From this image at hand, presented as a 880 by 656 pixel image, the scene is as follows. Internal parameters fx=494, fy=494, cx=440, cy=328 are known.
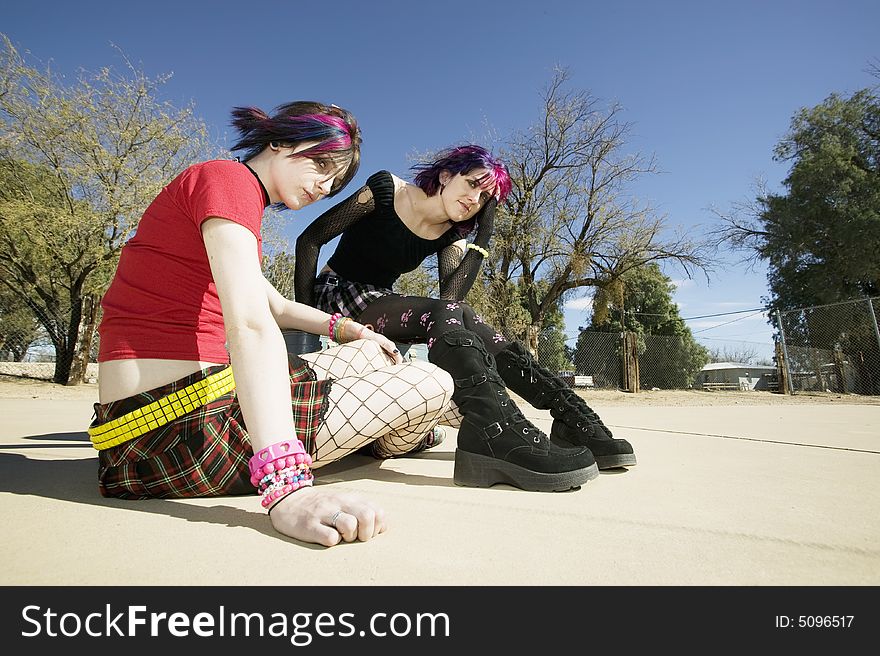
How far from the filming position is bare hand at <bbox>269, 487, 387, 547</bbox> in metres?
0.86

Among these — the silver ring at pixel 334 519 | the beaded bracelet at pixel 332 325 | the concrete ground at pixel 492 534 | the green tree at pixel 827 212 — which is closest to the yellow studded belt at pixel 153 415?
the concrete ground at pixel 492 534

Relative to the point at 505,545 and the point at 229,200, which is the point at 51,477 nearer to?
the point at 229,200

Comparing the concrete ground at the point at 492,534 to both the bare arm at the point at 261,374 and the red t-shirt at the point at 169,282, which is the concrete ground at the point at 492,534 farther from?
the red t-shirt at the point at 169,282

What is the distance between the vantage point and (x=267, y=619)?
61cm

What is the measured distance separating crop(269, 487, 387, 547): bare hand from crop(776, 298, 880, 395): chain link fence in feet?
43.9

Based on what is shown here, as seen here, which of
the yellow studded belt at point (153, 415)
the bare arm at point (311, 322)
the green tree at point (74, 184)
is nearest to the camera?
the yellow studded belt at point (153, 415)

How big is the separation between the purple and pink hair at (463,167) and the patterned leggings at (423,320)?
57 cm

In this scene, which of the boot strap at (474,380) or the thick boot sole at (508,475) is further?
the boot strap at (474,380)

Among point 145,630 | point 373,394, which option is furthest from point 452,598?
point 373,394

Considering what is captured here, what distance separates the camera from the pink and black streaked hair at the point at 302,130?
1.25m

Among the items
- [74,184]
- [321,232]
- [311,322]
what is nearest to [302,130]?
[311,322]

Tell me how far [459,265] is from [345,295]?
58 cm

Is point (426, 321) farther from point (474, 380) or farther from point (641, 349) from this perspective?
point (641, 349)

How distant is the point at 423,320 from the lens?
5.56 feet
